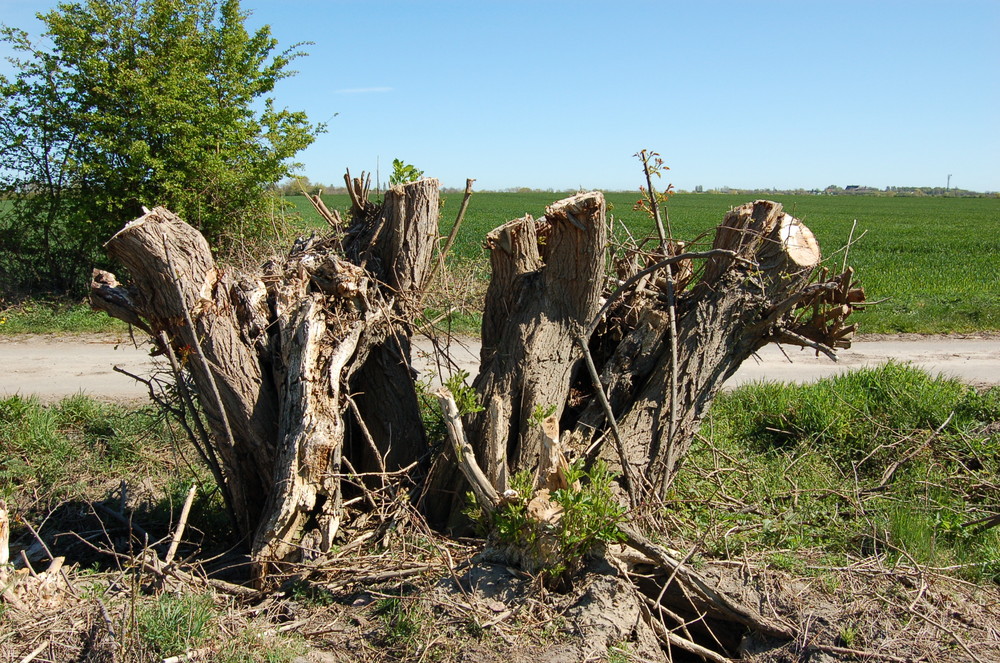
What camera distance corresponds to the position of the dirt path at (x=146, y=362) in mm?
7895

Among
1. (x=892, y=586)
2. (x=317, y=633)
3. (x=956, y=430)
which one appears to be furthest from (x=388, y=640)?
(x=956, y=430)

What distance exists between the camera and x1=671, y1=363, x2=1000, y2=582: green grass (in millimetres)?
4566

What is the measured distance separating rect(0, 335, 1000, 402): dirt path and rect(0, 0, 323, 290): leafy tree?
2566mm

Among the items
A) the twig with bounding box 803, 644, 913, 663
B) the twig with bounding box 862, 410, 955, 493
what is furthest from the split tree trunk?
the twig with bounding box 862, 410, 955, 493

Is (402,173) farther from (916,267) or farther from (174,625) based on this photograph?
(916,267)

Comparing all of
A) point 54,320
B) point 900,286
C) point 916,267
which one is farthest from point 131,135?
point 916,267

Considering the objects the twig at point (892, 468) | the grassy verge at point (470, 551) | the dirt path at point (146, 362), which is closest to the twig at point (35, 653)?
the grassy verge at point (470, 551)

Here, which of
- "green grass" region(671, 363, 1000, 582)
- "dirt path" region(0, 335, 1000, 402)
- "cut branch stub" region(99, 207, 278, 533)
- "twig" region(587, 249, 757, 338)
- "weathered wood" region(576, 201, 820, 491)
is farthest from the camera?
"dirt path" region(0, 335, 1000, 402)

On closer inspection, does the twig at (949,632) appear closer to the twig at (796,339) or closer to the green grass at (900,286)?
the twig at (796,339)

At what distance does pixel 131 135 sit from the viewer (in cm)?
1129

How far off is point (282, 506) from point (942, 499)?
14.7 ft

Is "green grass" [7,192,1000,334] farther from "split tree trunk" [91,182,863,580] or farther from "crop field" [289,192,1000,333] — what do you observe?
"split tree trunk" [91,182,863,580]

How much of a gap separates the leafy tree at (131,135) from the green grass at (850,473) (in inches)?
302

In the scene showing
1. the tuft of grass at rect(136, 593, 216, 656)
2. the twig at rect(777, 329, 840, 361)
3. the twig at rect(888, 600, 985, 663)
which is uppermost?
the twig at rect(777, 329, 840, 361)
